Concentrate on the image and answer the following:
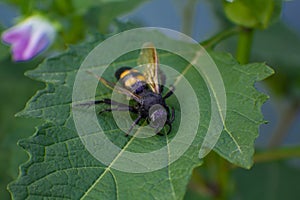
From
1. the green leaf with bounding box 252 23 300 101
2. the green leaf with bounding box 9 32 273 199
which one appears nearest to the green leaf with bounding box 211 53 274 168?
the green leaf with bounding box 9 32 273 199

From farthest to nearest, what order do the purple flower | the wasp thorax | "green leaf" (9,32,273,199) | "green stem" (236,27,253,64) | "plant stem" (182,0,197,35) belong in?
1. "plant stem" (182,0,197,35)
2. the purple flower
3. "green stem" (236,27,253,64)
4. the wasp thorax
5. "green leaf" (9,32,273,199)

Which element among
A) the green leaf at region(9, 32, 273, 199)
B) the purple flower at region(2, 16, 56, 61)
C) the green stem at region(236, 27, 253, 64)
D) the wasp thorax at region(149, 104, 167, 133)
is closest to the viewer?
the green leaf at region(9, 32, 273, 199)

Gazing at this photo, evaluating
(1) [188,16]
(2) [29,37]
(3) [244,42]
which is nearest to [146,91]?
(3) [244,42]

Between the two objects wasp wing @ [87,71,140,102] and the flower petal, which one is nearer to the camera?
wasp wing @ [87,71,140,102]

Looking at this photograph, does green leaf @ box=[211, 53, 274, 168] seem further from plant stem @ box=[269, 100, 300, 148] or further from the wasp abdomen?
plant stem @ box=[269, 100, 300, 148]

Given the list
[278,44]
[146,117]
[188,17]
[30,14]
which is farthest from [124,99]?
[278,44]

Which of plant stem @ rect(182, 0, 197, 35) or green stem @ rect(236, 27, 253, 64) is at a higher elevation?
green stem @ rect(236, 27, 253, 64)

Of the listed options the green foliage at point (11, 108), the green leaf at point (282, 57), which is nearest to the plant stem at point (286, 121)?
the green leaf at point (282, 57)

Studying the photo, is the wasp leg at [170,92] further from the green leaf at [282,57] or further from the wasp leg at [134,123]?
the green leaf at [282,57]

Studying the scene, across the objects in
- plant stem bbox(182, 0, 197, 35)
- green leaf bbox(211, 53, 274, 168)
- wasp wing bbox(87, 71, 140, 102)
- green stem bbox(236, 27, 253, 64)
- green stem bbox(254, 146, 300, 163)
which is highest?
wasp wing bbox(87, 71, 140, 102)
